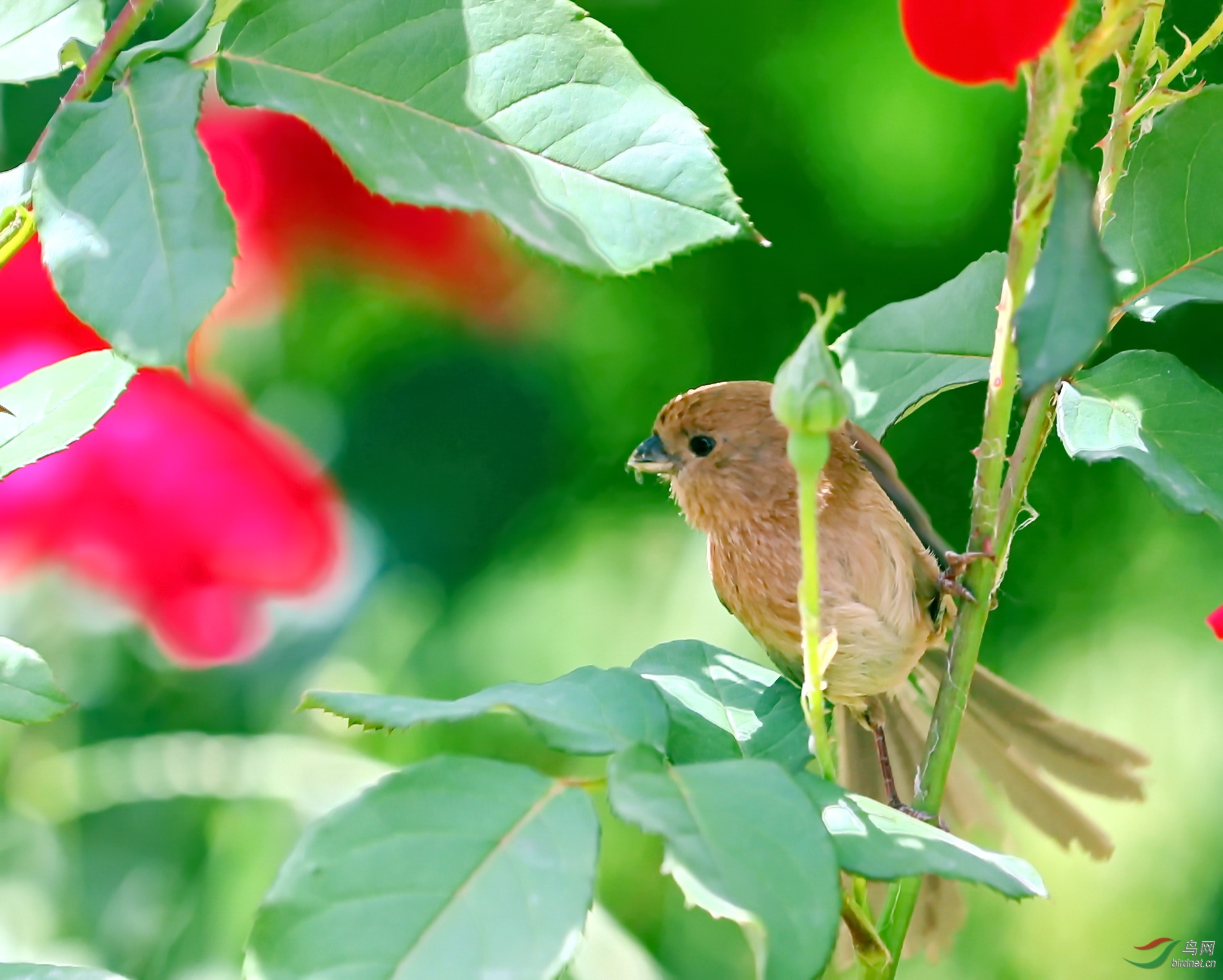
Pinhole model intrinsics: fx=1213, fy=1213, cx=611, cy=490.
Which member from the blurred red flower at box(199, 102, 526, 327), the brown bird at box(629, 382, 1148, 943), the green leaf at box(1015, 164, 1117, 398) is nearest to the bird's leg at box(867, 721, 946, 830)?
the brown bird at box(629, 382, 1148, 943)

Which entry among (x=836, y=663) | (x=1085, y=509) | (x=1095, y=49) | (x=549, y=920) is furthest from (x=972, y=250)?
(x=549, y=920)

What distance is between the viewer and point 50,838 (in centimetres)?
92

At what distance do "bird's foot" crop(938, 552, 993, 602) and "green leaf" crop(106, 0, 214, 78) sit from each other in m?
0.28

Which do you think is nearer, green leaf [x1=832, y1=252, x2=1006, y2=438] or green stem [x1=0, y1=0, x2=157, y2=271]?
green stem [x1=0, y1=0, x2=157, y2=271]

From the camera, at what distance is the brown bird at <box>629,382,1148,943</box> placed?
619 millimetres

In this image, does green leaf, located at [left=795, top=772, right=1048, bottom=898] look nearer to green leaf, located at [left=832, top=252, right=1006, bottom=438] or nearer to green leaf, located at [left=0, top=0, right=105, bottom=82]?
green leaf, located at [left=832, top=252, right=1006, bottom=438]

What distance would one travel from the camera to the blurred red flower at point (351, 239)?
Result: 1037 mm

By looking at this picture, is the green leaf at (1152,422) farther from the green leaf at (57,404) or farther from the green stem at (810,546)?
the green leaf at (57,404)

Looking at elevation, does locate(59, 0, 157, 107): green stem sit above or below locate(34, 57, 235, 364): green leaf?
above

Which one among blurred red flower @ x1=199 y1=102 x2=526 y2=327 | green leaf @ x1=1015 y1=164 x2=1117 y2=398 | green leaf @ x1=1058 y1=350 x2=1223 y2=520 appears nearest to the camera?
green leaf @ x1=1015 y1=164 x2=1117 y2=398

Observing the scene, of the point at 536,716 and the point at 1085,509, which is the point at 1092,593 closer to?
the point at 1085,509

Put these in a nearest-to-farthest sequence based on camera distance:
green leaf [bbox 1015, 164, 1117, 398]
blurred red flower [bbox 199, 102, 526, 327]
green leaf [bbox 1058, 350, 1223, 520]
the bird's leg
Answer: green leaf [bbox 1015, 164, 1117, 398], green leaf [bbox 1058, 350, 1223, 520], the bird's leg, blurred red flower [bbox 199, 102, 526, 327]

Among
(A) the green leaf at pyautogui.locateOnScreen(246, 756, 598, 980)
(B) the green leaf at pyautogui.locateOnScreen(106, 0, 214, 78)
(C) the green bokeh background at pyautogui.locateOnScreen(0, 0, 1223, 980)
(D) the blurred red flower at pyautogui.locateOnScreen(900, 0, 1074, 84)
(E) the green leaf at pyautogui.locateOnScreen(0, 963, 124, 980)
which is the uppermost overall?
(B) the green leaf at pyautogui.locateOnScreen(106, 0, 214, 78)

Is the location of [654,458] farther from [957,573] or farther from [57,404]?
[57,404]
